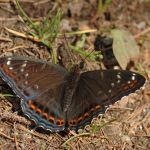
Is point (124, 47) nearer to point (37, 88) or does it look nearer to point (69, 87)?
point (69, 87)

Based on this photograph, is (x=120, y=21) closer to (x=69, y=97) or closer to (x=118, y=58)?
(x=118, y=58)

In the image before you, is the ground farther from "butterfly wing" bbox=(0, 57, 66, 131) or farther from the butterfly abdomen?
the butterfly abdomen

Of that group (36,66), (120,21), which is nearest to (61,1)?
(120,21)

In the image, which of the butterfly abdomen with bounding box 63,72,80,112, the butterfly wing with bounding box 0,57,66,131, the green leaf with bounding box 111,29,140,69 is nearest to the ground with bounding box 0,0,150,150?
the green leaf with bounding box 111,29,140,69

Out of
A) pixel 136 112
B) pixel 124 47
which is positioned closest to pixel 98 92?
pixel 136 112

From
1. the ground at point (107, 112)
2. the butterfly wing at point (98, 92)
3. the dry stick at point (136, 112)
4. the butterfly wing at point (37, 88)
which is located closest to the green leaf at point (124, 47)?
the ground at point (107, 112)

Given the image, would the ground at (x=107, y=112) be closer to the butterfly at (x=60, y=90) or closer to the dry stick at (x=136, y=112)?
the dry stick at (x=136, y=112)
